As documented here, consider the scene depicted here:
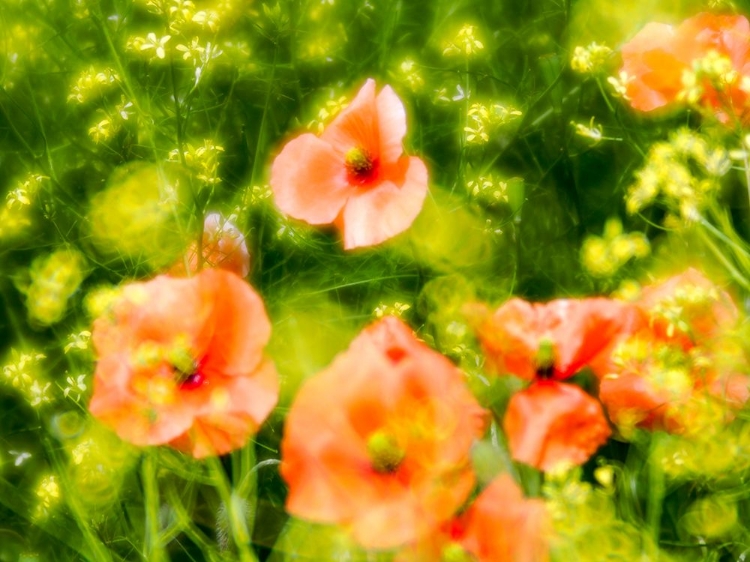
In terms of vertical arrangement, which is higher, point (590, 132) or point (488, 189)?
point (590, 132)

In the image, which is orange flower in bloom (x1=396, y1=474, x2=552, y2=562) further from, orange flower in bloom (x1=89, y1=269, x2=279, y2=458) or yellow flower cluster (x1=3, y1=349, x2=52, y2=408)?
yellow flower cluster (x1=3, y1=349, x2=52, y2=408)

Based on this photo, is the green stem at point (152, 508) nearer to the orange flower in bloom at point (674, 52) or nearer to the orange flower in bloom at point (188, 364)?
the orange flower in bloom at point (188, 364)

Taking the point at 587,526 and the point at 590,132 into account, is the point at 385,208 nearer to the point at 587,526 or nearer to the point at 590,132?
the point at 590,132

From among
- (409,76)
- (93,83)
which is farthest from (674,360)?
(93,83)

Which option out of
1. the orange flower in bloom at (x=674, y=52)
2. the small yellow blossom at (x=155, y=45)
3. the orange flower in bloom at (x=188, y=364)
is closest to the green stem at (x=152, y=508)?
the orange flower in bloom at (x=188, y=364)

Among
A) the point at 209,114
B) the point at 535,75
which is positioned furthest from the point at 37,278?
the point at 535,75

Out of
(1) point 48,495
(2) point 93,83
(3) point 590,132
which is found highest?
(3) point 590,132
